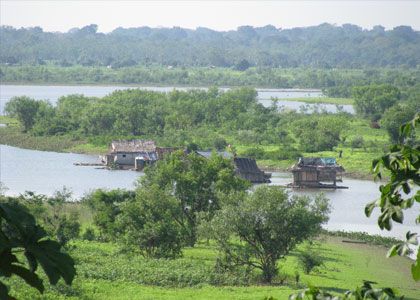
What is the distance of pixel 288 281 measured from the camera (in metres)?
21.4

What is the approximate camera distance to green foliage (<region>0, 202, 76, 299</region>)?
215 centimetres

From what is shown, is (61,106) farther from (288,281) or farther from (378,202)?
(378,202)

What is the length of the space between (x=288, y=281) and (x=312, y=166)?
23.3 m

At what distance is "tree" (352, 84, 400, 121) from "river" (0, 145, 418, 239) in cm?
2736

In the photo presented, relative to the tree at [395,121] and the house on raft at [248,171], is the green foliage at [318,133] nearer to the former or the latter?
the tree at [395,121]

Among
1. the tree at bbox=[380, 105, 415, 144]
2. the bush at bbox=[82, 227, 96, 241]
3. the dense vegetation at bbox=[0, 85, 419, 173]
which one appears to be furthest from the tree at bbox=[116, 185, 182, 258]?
the tree at bbox=[380, 105, 415, 144]

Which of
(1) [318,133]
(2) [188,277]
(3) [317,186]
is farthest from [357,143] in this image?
(2) [188,277]

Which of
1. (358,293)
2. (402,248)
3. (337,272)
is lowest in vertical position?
(337,272)

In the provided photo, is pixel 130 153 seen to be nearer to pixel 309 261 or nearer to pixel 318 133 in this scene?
pixel 318 133

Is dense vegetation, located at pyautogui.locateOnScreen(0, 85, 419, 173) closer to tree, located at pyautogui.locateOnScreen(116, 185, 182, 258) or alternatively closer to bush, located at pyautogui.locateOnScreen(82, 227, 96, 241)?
bush, located at pyautogui.locateOnScreen(82, 227, 96, 241)

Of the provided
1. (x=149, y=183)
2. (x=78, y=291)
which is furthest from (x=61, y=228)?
(x=78, y=291)

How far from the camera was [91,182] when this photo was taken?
141ft

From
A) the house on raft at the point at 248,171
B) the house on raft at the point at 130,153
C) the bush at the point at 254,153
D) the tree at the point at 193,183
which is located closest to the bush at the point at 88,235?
the tree at the point at 193,183

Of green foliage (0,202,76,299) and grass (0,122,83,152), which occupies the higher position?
green foliage (0,202,76,299)
